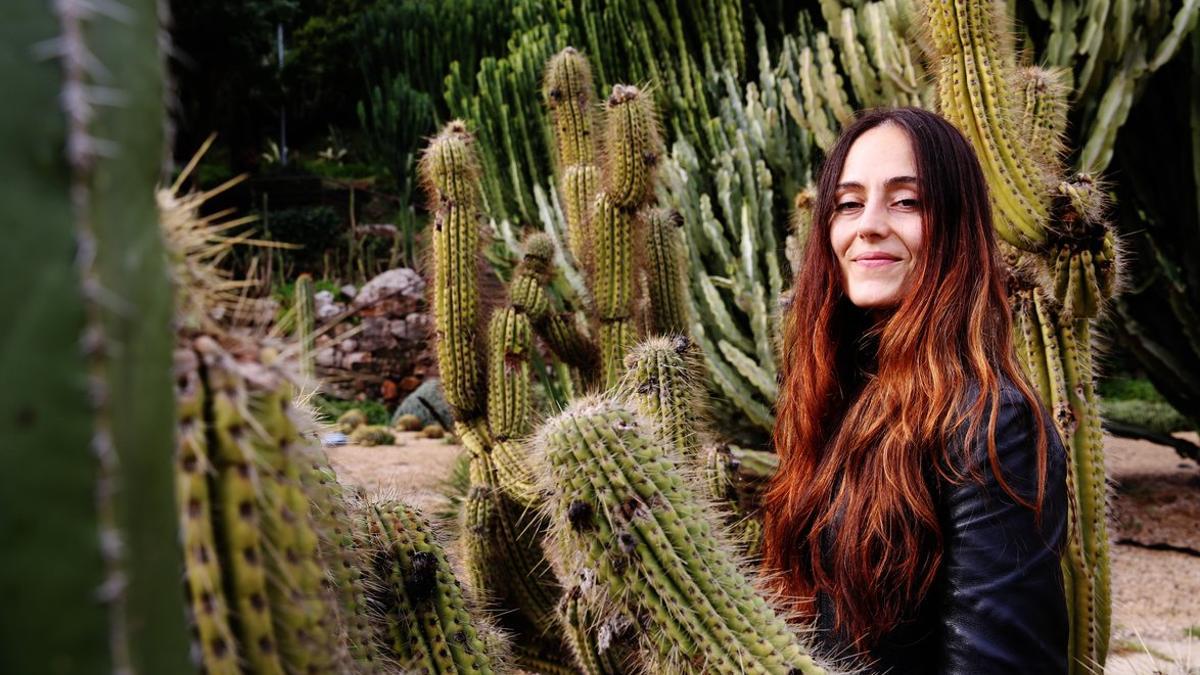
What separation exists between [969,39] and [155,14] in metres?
2.48

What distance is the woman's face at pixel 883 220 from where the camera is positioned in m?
1.77

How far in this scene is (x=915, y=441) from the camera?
1.62 meters

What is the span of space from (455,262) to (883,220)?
2.20m

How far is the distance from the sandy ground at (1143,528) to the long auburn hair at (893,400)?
85 cm

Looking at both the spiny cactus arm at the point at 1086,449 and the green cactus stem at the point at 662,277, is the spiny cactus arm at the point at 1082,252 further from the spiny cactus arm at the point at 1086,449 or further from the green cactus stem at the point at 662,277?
the green cactus stem at the point at 662,277

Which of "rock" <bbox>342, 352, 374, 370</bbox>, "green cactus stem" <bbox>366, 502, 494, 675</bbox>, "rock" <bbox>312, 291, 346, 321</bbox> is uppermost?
"rock" <bbox>312, 291, 346, 321</bbox>

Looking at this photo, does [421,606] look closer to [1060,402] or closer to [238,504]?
[238,504]

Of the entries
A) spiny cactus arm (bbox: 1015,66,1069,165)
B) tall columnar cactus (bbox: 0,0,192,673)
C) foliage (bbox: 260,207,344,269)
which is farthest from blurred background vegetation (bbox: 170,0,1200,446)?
foliage (bbox: 260,207,344,269)

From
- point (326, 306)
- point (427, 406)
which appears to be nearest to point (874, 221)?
point (427, 406)

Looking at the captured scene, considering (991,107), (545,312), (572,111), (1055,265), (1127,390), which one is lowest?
(1127,390)

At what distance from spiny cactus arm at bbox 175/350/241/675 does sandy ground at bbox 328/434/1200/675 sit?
120cm

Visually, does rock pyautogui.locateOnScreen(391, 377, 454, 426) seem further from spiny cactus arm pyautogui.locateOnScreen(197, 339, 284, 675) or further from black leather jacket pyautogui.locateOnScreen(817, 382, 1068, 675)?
spiny cactus arm pyautogui.locateOnScreen(197, 339, 284, 675)

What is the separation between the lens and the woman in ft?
4.91

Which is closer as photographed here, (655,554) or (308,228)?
(655,554)
